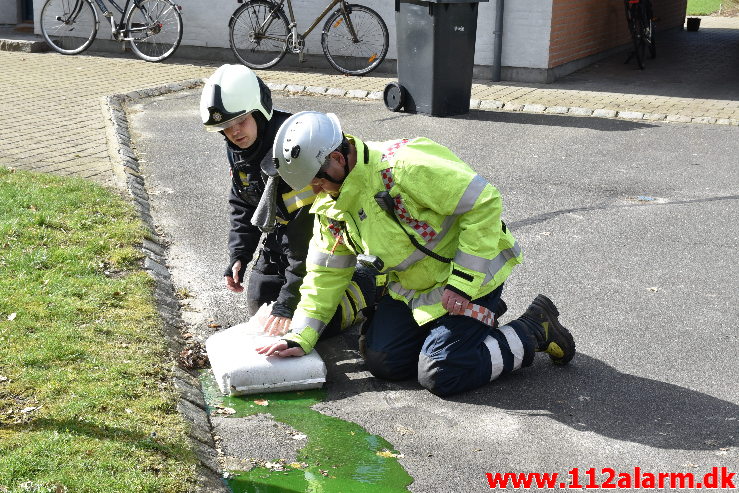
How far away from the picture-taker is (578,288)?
20.3ft

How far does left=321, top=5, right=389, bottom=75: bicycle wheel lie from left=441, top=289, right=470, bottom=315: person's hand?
9600mm

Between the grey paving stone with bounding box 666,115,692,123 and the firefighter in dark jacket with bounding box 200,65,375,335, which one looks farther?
the grey paving stone with bounding box 666,115,692,123

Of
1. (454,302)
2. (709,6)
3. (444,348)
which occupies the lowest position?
(709,6)

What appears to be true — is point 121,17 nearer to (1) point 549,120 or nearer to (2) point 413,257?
(1) point 549,120

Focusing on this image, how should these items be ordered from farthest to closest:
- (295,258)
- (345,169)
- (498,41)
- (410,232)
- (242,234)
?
1. (498,41)
2. (242,234)
3. (295,258)
4. (410,232)
5. (345,169)

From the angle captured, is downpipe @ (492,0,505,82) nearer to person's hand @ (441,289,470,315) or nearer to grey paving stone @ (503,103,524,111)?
grey paving stone @ (503,103,524,111)

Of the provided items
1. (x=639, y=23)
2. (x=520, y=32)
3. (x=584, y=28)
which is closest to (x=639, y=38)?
(x=639, y=23)

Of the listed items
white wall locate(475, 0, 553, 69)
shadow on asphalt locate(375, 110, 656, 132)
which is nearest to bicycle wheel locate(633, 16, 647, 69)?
white wall locate(475, 0, 553, 69)

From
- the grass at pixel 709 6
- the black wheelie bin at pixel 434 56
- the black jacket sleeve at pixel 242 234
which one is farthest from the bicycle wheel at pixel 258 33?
the grass at pixel 709 6

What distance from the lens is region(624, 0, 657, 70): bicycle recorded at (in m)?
15.0

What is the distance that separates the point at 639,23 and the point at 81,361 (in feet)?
41.0

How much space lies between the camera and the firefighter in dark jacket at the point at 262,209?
4902 mm

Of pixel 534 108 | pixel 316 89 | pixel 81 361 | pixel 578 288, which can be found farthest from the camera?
pixel 316 89

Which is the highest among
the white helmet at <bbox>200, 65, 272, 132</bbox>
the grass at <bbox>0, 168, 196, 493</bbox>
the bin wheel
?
the white helmet at <bbox>200, 65, 272, 132</bbox>
